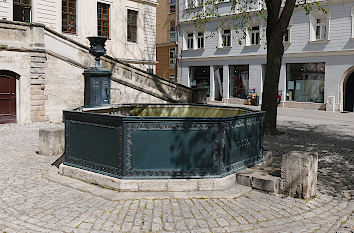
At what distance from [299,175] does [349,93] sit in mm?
22236

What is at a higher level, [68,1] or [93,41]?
[68,1]

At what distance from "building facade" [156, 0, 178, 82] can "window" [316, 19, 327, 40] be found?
1717 centimetres

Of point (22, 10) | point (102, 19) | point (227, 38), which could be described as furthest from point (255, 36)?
point (22, 10)

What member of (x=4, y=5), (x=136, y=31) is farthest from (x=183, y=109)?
(x=136, y=31)

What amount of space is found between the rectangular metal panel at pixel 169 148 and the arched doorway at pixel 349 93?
22575 mm

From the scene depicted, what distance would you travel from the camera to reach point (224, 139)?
6988 millimetres

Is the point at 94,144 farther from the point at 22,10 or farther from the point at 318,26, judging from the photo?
the point at 318,26

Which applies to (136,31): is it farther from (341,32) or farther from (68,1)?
(341,32)

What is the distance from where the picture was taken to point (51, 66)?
17.5 m

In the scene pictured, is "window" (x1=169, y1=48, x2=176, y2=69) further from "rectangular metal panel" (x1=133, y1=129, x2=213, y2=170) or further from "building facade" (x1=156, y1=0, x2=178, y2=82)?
"rectangular metal panel" (x1=133, y1=129, x2=213, y2=170)

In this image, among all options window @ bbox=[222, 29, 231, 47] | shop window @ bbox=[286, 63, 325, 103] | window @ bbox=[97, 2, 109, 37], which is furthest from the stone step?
window @ bbox=[222, 29, 231, 47]

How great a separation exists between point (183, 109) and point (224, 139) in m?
3.85

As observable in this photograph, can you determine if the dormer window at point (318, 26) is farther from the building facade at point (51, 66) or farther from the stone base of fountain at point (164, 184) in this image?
the stone base of fountain at point (164, 184)

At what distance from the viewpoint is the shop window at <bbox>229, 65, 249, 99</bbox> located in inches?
1270
